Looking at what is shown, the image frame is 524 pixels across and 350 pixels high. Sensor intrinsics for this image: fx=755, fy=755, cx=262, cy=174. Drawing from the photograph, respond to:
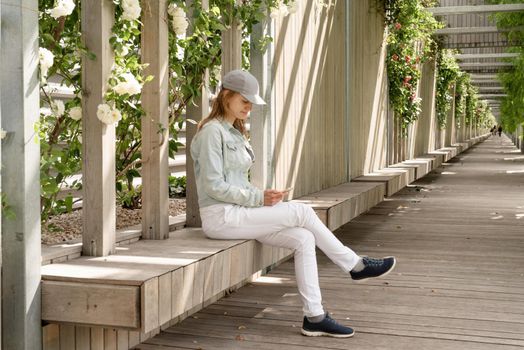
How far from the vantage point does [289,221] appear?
12.9 ft

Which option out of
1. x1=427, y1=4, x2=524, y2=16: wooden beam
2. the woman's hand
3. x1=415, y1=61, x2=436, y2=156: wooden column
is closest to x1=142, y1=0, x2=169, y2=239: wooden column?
the woman's hand

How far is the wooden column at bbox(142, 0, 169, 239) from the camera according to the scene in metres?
3.77

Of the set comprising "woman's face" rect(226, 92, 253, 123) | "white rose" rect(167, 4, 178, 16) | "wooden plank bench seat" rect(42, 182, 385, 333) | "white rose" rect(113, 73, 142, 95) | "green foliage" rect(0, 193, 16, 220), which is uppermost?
"white rose" rect(167, 4, 178, 16)

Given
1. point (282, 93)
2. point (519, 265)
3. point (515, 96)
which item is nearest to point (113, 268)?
point (282, 93)

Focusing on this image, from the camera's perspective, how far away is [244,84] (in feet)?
12.9

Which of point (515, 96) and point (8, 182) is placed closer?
point (8, 182)

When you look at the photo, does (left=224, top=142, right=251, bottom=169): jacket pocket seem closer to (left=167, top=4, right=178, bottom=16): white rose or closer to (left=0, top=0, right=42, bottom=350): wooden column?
(left=167, top=4, right=178, bottom=16): white rose

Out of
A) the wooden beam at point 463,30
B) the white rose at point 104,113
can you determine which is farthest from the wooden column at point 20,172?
the wooden beam at point 463,30

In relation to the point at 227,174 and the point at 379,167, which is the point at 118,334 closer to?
the point at 227,174

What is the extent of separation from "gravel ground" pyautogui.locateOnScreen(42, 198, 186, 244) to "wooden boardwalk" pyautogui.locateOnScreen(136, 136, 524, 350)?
2.21ft

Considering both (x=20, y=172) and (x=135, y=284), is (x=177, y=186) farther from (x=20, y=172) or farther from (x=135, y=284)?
(x=135, y=284)

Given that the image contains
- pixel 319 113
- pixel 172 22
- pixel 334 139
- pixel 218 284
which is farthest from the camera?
pixel 334 139

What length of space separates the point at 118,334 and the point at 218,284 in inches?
21.5

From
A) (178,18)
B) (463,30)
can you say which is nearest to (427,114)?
(463,30)
